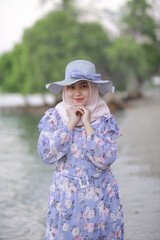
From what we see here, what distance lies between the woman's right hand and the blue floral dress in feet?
0.15

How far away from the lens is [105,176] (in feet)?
9.95

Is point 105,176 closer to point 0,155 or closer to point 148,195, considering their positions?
point 148,195

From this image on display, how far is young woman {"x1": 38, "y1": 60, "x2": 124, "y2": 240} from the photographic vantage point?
2896 millimetres

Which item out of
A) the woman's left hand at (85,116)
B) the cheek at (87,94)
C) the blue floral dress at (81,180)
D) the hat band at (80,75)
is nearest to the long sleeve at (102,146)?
the blue floral dress at (81,180)

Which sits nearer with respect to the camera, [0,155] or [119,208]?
[119,208]

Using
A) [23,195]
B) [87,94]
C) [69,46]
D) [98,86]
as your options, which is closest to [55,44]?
[69,46]

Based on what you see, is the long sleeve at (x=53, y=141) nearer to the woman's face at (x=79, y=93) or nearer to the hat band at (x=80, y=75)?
the woman's face at (x=79, y=93)

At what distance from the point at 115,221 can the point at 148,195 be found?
331 cm

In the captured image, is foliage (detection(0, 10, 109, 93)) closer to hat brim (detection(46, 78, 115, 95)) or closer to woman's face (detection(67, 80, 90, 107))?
hat brim (detection(46, 78, 115, 95))

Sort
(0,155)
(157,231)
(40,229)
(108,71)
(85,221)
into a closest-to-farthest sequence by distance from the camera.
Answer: (85,221)
(157,231)
(40,229)
(0,155)
(108,71)

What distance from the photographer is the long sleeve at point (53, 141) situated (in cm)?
288

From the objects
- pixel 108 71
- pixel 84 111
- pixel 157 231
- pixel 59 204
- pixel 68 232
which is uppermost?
pixel 108 71

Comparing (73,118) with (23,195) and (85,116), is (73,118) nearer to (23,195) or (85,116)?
(85,116)

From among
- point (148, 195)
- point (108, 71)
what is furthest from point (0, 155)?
point (108, 71)
